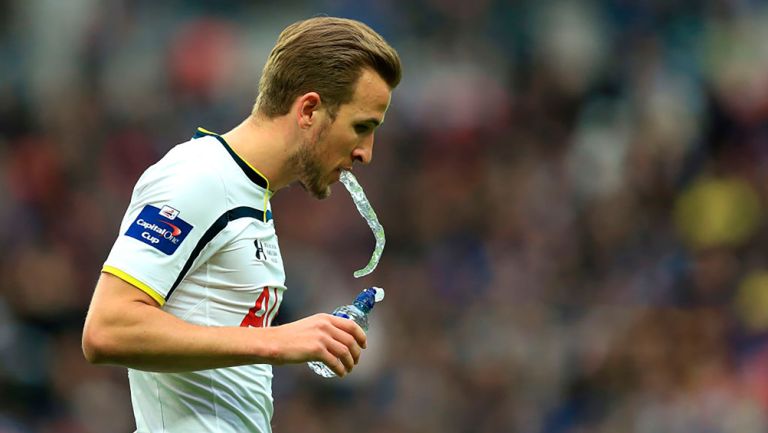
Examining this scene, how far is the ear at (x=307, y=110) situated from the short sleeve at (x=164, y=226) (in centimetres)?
41

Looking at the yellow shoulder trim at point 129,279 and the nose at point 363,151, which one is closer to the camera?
the yellow shoulder trim at point 129,279

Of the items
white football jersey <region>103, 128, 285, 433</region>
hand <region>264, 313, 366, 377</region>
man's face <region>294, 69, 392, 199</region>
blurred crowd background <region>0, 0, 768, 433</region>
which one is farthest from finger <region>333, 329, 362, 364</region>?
blurred crowd background <region>0, 0, 768, 433</region>

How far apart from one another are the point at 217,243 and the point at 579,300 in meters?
6.11

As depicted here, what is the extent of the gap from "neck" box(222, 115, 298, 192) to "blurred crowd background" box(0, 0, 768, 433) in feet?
16.4

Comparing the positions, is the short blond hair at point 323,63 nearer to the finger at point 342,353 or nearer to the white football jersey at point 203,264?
the white football jersey at point 203,264

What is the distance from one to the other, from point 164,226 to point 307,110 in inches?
25.4

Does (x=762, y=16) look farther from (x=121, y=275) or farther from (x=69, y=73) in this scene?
(x=121, y=275)

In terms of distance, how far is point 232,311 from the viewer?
362 cm

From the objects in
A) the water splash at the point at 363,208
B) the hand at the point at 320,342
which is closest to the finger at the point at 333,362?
the hand at the point at 320,342

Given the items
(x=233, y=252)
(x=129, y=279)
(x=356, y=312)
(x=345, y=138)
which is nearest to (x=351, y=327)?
(x=356, y=312)

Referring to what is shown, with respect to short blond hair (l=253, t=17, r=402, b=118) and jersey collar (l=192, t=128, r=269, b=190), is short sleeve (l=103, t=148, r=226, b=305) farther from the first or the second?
short blond hair (l=253, t=17, r=402, b=118)

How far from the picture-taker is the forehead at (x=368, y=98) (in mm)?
3771

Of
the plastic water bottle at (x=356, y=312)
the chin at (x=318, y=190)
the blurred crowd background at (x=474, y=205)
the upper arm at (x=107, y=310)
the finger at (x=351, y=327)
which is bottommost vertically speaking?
the upper arm at (x=107, y=310)

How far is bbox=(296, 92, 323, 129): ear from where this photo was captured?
12.2ft
